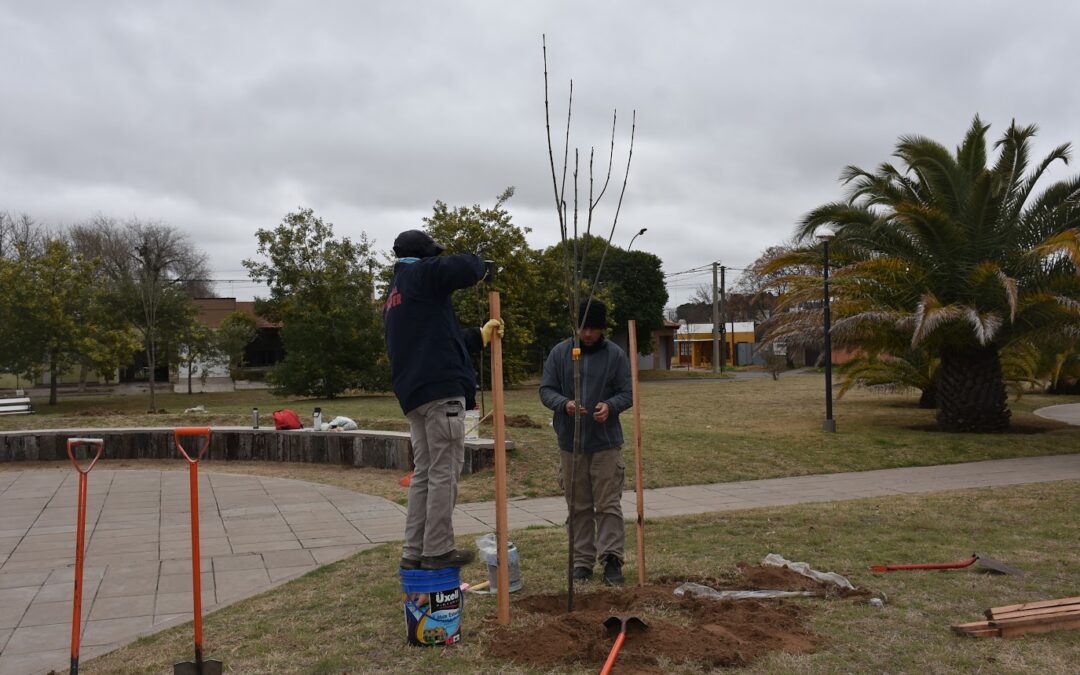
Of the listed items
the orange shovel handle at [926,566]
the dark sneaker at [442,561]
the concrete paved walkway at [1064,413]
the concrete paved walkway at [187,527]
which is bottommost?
the concrete paved walkway at [187,527]

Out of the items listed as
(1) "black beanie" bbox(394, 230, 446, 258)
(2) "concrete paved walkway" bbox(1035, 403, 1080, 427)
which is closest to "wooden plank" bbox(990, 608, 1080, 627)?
(1) "black beanie" bbox(394, 230, 446, 258)

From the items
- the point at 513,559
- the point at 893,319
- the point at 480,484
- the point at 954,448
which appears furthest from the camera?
the point at 893,319

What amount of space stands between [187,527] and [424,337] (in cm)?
486

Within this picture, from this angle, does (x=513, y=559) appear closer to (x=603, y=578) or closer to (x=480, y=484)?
(x=603, y=578)

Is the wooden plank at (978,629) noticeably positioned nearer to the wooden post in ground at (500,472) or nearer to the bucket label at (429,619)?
the wooden post in ground at (500,472)

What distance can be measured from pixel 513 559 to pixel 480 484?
488 centimetres

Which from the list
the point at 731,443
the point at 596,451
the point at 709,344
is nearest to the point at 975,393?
the point at 731,443

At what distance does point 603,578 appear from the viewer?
5.66 metres

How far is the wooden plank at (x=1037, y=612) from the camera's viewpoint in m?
4.43

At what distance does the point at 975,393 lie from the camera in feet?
50.0

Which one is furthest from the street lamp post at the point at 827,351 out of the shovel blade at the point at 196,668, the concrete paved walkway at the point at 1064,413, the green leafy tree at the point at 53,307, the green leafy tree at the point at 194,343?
the green leafy tree at the point at 194,343

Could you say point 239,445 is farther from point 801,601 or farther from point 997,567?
point 997,567

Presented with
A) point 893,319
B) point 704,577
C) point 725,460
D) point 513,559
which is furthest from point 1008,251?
point 513,559

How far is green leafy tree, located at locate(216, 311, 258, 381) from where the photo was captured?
39.2m
